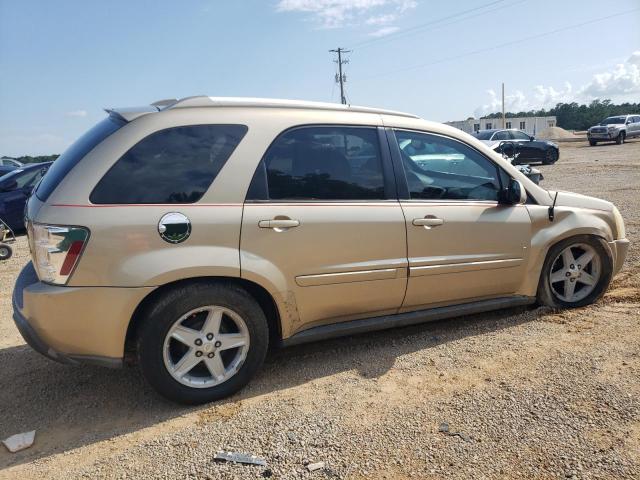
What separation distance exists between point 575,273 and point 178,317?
335 centimetres

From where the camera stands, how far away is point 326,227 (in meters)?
A: 3.22

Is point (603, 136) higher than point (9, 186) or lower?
lower

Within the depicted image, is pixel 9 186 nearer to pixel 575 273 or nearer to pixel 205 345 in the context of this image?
pixel 205 345

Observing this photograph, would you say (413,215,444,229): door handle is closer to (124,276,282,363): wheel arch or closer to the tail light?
(124,276,282,363): wheel arch

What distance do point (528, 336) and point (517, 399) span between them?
3.25 ft

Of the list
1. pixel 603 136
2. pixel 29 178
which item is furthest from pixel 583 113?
pixel 29 178

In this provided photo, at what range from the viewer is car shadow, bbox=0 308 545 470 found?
293 centimetres

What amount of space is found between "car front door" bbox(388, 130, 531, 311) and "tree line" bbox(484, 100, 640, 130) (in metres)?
88.8

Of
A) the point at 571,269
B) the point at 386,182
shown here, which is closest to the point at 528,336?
the point at 571,269

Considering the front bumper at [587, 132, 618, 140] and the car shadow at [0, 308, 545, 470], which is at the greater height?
the front bumper at [587, 132, 618, 140]

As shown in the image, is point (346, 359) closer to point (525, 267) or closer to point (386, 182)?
point (386, 182)

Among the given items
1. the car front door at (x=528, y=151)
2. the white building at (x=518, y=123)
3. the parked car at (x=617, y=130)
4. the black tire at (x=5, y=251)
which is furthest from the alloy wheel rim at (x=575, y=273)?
the white building at (x=518, y=123)

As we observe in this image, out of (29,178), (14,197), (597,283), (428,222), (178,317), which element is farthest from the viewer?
(29,178)

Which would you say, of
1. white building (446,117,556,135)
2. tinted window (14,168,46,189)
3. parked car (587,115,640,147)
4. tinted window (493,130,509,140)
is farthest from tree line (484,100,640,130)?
tinted window (14,168,46,189)
